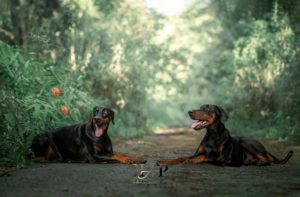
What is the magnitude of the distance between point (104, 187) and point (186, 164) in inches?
104

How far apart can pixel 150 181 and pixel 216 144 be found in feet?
7.24

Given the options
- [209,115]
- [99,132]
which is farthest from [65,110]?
[209,115]

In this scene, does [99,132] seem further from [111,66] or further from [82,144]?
[111,66]

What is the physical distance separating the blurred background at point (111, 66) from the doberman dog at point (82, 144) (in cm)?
38

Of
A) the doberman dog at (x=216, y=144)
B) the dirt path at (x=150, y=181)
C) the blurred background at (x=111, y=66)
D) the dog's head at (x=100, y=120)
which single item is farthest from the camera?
the blurred background at (x=111, y=66)

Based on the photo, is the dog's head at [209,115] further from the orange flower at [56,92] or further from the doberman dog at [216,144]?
the orange flower at [56,92]

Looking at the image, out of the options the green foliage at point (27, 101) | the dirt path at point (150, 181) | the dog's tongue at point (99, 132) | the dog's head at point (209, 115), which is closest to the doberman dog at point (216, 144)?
the dog's head at point (209, 115)

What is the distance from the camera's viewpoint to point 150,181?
698 cm

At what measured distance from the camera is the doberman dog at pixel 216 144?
889 centimetres

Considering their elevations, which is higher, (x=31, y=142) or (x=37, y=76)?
(x=37, y=76)

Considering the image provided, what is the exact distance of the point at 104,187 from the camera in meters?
6.52

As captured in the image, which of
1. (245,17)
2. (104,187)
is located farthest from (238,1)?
(104,187)

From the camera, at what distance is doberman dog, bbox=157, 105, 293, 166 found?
8891 mm

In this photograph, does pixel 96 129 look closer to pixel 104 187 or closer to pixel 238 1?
pixel 104 187
